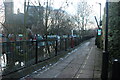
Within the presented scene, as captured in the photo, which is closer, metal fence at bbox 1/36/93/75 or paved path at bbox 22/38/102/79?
metal fence at bbox 1/36/93/75

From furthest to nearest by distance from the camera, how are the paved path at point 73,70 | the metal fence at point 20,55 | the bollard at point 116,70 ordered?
the paved path at point 73,70
the metal fence at point 20,55
the bollard at point 116,70

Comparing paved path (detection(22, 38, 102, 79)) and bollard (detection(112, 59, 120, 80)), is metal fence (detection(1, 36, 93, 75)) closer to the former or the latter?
paved path (detection(22, 38, 102, 79))

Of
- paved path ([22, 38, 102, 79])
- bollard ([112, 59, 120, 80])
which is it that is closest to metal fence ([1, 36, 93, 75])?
paved path ([22, 38, 102, 79])

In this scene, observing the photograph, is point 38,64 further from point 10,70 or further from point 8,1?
point 8,1

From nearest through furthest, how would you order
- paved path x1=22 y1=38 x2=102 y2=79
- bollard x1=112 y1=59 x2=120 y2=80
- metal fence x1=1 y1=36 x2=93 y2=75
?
bollard x1=112 y1=59 x2=120 y2=80 < metal fence x1=1 y1=36 x2=93 y2=75 < paved path x1=22 y1=38 x2=102 y2=79

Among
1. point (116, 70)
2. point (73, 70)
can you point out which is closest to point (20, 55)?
point (73, 70)

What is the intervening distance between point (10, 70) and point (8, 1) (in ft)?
13.1

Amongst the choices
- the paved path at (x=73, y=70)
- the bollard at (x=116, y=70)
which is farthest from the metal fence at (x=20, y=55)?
the bollard at (x=116, y=70)

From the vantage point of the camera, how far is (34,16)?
500 inches

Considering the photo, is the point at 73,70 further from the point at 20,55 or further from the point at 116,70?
the point at 116,70

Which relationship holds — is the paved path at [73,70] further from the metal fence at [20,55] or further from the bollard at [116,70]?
the bollard at [116,70]

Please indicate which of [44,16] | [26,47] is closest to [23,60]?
[26,47]

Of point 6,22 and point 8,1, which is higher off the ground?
point 8,1

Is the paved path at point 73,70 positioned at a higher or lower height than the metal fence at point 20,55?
lower
